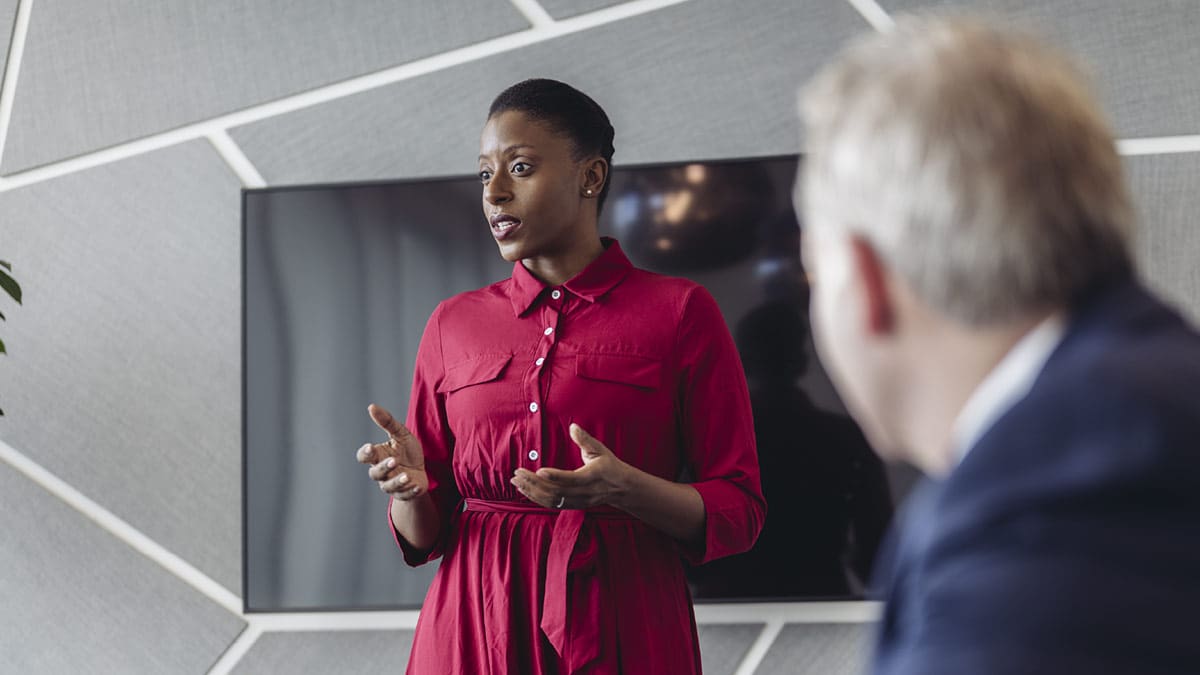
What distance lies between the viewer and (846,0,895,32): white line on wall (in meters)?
2.62

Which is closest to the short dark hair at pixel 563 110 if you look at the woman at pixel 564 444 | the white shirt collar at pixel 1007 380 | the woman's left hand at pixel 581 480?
the woman at pixel 564 444

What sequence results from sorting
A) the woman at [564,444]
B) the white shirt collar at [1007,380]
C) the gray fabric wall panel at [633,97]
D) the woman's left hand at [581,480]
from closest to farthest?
the white shirt collar at [1007,380] → the woman's left hand at [581,480] → the woman at [564,444] → the gray fabric wall panel at [633,97]

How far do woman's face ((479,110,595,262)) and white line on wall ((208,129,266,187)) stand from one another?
120 cm

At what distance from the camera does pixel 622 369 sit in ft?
5.40

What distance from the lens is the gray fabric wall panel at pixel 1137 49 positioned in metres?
2.53

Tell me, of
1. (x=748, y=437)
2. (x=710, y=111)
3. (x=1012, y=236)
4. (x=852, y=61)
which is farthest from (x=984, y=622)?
(x=710, y=111)

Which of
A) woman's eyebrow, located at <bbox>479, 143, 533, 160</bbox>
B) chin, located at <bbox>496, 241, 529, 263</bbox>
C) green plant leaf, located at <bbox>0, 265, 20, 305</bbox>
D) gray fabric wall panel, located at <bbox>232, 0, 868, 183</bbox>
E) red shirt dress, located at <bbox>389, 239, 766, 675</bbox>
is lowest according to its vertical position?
red shirt dress, located at <bbox>389, 239, 766, 675</bbox>

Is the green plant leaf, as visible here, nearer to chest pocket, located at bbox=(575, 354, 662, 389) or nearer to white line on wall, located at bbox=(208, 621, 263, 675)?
white line on wall, located at bbox=(208, 621, 263, 675)

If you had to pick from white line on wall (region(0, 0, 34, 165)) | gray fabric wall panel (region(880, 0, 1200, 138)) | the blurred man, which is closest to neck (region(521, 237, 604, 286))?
the blurred man

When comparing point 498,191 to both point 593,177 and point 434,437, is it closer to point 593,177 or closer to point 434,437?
point 593,177

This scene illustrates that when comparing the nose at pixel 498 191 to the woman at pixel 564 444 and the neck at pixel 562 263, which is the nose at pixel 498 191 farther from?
the neck at pixel 562 263

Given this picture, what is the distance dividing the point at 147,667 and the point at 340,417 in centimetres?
80

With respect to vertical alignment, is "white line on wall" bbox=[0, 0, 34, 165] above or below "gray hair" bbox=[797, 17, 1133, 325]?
above

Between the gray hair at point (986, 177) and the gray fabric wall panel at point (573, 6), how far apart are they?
2145 millimetres
